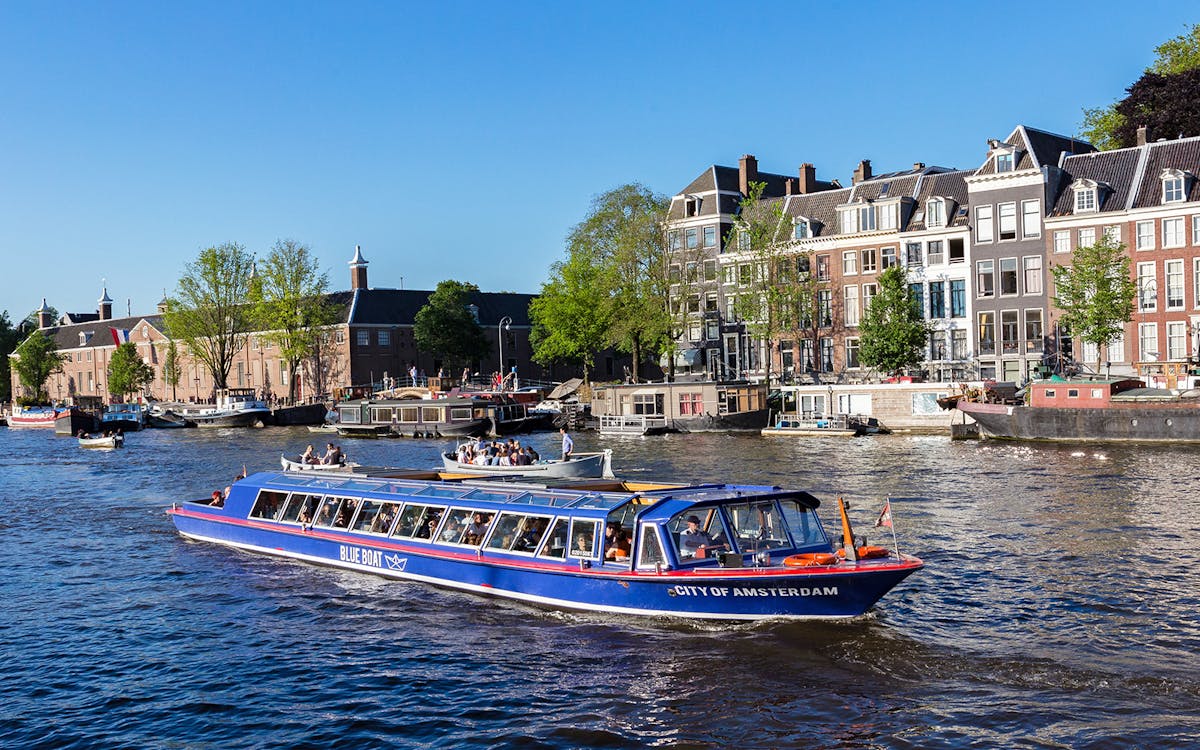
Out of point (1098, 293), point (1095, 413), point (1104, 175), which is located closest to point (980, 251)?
point (1104, 175)

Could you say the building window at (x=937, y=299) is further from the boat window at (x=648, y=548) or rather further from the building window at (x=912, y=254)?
the boat window at (x=648, y=548)

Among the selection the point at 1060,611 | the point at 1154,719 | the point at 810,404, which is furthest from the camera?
the point at 810,404

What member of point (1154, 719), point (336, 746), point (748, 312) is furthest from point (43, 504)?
point (748, 312)

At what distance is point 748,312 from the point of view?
87062 millimetres

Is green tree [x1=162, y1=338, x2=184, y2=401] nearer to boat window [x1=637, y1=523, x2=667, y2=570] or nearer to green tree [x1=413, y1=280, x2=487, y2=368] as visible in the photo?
green tree [x1=413, y1=280, x2=487, y2=368]

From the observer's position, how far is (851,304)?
287 feet

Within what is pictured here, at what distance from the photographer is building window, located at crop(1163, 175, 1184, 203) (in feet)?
228

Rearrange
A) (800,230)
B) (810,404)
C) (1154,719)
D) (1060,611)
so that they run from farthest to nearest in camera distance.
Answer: (800,230) < (810,404) < (1060,611) < (1154,719)

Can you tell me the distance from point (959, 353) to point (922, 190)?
13381 mm

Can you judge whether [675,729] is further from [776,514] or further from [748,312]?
[748,312]

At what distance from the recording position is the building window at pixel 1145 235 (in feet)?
233

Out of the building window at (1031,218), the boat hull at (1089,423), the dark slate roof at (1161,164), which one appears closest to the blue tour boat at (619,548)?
the boat hull at (1089,423)

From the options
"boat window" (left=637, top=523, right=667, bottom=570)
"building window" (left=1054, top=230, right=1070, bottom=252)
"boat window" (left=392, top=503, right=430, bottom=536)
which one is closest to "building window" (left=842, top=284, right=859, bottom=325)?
"building window" (left=1054, top=230, right=1070, bottom=252)

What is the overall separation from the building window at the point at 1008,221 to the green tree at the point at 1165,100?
12.4m
